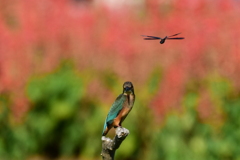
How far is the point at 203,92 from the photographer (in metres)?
6.66

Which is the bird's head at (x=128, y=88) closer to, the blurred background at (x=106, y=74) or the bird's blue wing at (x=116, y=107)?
the bird's blue wing at (x=116, y=107)

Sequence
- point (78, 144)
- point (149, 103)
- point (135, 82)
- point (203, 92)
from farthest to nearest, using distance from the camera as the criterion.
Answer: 1. point (78, 144)
2. point (135, 82)
3. point (149, 103)
4. point (203, 92)

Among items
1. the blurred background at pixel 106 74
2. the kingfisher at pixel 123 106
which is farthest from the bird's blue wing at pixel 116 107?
the blurred background at pixel 106 74

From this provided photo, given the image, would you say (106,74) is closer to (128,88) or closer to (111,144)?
(111,144)

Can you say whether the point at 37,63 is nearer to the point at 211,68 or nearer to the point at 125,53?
the point at 125,53

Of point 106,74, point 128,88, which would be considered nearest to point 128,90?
point 128,88

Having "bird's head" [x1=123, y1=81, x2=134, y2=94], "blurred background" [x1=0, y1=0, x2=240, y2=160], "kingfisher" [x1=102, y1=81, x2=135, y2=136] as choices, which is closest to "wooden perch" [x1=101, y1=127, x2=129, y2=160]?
"kingfisher" [x1=102, y1=81, x2=135, y2=136]

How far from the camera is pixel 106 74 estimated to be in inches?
350

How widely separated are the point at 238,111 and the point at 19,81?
11.4 ft

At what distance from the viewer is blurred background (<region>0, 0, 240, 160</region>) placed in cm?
704

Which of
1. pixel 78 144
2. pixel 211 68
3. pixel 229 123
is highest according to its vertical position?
pixel 211 68

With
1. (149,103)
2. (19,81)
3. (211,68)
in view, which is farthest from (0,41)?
(211,68)

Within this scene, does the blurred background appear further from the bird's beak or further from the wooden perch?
the bird's beak

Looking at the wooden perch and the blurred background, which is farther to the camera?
the blurred background
